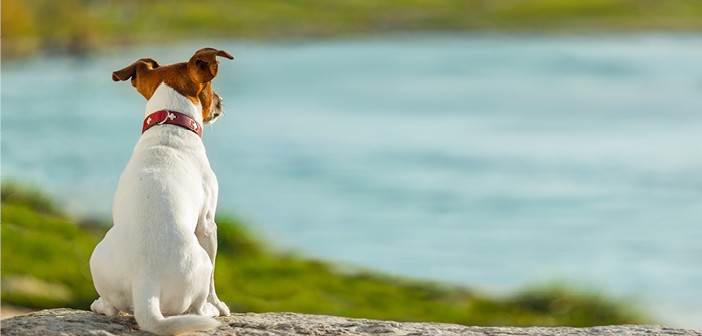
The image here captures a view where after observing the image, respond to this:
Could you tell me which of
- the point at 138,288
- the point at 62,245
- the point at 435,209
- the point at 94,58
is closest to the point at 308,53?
the point at 94,58

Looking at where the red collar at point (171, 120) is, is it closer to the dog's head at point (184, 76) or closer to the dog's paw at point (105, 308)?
the dog's head at point (184, 76)

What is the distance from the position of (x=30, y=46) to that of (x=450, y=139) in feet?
74.9

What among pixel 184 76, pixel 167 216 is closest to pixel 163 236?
pixel 167 216

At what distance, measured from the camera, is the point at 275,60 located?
41.6 meters

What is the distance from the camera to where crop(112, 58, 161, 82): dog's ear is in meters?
4.86

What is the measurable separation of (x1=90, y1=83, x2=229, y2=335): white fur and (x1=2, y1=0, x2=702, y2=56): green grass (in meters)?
31.8

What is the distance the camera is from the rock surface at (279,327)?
4.74 meters

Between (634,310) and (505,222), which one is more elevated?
(505,222)

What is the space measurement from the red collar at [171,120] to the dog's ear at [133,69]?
22cm

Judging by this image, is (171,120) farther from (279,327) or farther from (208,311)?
(279,327)

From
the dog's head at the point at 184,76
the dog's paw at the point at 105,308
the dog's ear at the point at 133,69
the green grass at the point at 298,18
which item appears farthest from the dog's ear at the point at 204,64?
the green grass at the point at 298,18

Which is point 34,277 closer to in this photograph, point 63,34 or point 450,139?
point 450,139

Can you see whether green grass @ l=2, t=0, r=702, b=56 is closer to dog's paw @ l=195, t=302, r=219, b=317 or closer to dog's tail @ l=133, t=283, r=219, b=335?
dog's paw @ l=195, t=302, r=219, b=317

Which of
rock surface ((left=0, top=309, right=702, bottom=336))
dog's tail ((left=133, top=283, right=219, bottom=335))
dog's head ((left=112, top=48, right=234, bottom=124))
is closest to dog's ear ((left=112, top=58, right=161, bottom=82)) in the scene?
dog's head ((left=112, top=48, right=234, bottom=124))
